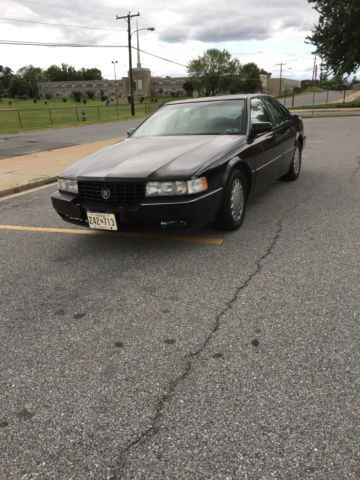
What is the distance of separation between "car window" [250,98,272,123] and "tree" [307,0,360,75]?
2961 cm

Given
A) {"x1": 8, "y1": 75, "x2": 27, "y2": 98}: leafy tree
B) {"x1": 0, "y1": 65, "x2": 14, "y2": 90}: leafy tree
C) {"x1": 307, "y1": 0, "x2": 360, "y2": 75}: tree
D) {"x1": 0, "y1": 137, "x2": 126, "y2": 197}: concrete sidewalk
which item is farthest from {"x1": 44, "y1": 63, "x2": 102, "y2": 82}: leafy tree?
{"x1": 0, "y1": 137, "x2": 126, "y2": 197}: concrete sidewalk

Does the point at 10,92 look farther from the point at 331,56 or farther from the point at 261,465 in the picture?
the point at 261,465

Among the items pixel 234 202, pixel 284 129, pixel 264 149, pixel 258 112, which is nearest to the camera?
pixel 234 202

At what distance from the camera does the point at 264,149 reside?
521 centimetres

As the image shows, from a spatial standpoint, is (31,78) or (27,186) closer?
(27,186)

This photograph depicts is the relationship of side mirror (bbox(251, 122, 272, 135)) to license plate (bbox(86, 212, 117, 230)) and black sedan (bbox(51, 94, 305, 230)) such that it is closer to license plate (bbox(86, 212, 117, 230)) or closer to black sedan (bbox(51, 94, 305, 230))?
black sedan (bbox(51, 94, 305, 230))

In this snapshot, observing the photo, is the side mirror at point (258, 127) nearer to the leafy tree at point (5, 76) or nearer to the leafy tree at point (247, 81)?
the leafy tree at point (247, 81)

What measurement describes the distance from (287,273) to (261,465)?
A: 2.02 m

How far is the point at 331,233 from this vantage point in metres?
4.44

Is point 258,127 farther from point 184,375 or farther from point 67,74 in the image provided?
point 67,74

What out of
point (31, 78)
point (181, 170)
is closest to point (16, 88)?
point (31, 78)

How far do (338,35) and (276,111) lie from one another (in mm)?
30094

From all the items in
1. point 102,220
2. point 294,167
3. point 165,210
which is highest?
point 165,210

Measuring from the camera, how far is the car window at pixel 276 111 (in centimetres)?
605
